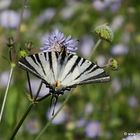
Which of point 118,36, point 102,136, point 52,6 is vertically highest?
point 52,6

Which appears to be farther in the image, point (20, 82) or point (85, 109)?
point (85, 109)

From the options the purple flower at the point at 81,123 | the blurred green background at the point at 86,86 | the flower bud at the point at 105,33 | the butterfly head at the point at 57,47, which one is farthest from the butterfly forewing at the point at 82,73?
the purple flower at the point at 81,123

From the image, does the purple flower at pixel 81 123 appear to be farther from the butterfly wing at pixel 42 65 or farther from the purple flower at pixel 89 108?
the butterfly wing at pixel 42 65

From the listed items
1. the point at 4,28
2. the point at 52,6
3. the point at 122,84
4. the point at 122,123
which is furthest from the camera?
the point at 52,6

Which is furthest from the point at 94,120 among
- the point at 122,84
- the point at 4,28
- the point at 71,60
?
the point at 71,60

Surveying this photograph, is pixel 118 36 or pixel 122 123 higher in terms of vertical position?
pixel 118 36

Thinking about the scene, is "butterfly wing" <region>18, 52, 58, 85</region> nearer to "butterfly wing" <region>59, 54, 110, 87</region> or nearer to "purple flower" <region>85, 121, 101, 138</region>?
"butterfly wing" <region>59, 54, 110, 87</region>

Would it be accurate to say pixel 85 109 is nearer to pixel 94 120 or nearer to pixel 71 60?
pixel 94 120
